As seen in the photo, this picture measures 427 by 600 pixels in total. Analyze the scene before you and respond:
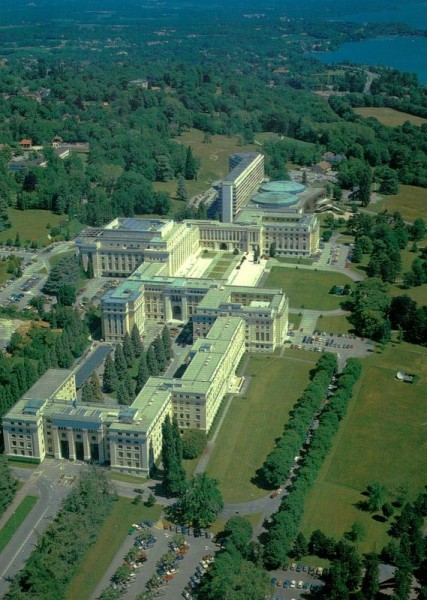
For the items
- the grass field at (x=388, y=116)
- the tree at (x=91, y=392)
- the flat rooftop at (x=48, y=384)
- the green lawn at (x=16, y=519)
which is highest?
the flat rooftop at (x=48, y=384)

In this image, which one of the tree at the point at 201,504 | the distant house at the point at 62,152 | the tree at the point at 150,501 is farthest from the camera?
the distant house at the point at 62,152

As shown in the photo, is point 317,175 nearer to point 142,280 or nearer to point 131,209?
point 131,209

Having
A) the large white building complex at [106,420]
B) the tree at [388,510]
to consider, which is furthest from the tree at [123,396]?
the tree at [388,510]

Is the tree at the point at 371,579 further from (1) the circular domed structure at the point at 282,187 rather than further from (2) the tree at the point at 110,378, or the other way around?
(1) the circular domed structure at the point at 282,187

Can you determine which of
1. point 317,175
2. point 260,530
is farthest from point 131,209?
point 260,530

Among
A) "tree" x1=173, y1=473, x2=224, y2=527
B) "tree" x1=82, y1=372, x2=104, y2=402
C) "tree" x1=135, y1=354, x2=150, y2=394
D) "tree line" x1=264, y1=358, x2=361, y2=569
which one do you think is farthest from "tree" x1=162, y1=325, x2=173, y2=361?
"tree" x1=173, y1=473, x2=224, y2=527

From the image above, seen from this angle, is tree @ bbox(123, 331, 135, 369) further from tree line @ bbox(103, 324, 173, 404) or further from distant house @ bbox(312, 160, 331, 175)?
distant house @ bbox(312, 160, 331, 175)
